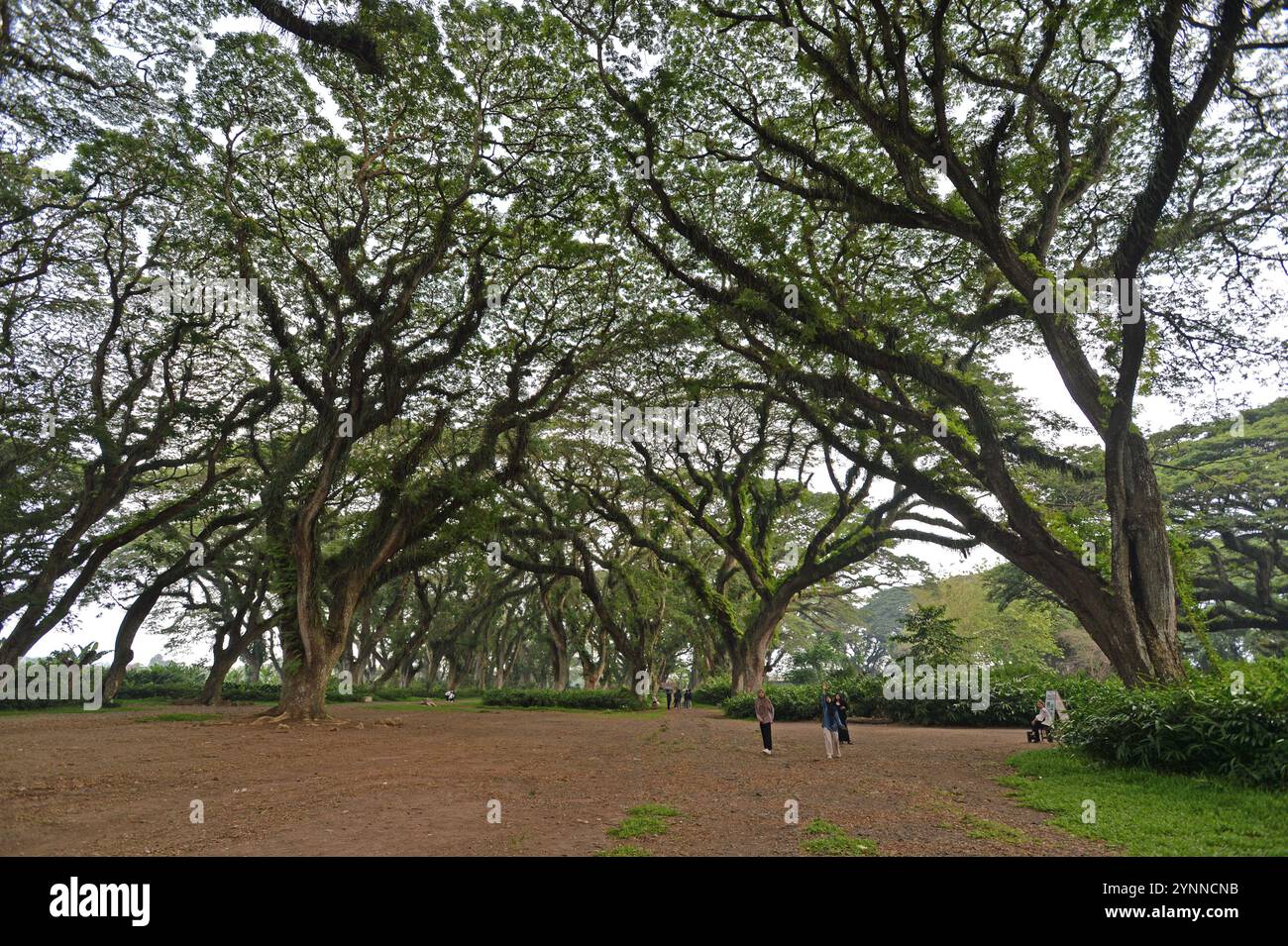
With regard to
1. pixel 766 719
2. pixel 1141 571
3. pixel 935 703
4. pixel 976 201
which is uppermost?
pixel 976 201

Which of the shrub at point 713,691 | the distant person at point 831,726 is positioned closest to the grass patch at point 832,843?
the distant person at point 831,726

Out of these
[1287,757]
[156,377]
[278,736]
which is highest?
[156,377]

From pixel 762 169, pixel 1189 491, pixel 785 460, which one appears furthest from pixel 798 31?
pixel 1189 491

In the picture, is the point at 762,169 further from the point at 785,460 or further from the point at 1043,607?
the point at 1043,607

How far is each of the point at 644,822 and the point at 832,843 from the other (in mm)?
1694

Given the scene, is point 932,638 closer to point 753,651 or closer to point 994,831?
point 753,651

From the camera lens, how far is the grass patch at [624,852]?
485 cm

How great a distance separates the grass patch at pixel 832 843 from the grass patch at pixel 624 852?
4.24 feet

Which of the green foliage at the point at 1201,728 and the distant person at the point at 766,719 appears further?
the distant person at the point at 766,719

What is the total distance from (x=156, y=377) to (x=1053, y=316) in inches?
877

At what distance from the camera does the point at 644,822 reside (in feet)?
19.8

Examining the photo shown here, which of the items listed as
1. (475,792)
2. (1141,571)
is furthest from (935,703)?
(475,792)

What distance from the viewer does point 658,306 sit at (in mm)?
17250

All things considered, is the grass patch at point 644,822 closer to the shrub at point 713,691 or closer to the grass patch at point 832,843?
the grass patch at point 832,843
